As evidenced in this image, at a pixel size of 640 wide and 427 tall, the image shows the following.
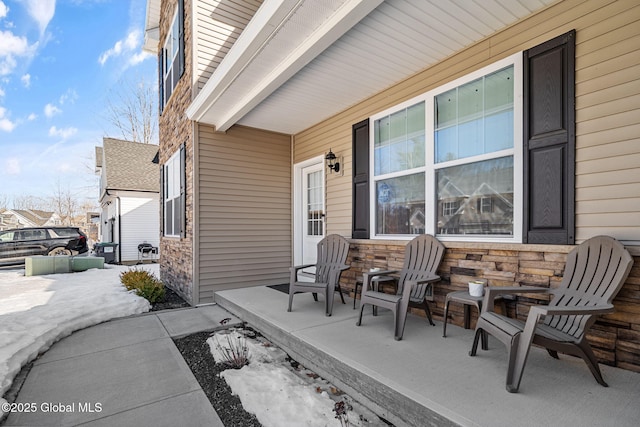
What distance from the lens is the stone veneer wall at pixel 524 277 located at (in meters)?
2.20

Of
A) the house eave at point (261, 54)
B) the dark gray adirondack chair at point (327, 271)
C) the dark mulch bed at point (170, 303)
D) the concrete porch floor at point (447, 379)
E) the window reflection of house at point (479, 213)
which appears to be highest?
the house eave at point (261, 54)

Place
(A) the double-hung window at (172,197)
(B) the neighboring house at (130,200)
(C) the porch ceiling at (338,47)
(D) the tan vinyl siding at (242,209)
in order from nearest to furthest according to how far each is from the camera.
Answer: (C) the porch ceiling at (338,47) → (D) the tan vinyl siding at (242,209) → (A) the double-hung window at (172,197) → (B) the neighboring house at (130,200)

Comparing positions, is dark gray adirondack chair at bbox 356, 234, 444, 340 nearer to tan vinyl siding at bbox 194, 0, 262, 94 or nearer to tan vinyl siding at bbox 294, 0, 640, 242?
tan vinyl siding at bbox 294, 0, 640, 242

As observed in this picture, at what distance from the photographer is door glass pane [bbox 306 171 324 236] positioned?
5576 millimetres

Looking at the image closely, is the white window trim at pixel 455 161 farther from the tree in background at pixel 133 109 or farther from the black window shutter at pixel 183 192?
the tree in background at pixel 133 109

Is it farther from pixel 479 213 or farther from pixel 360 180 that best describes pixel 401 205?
pixel 479 213

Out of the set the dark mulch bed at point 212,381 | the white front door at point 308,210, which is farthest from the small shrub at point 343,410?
the white front door at point 308,210

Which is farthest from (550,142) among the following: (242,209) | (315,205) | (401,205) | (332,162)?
(242,209)

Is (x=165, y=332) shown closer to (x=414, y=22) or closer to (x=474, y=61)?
(x=414, y=22)

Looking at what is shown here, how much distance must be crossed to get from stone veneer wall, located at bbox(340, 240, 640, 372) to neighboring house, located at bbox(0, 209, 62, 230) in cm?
3124

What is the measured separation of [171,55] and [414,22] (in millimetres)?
5658

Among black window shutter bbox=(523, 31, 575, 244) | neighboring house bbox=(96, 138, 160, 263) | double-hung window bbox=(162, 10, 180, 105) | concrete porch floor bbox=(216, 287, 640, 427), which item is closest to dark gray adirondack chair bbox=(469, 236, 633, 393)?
concrete porch floor bbox=(216, 287, 640, 427)

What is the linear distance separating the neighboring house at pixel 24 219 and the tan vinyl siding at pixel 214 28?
28.0m

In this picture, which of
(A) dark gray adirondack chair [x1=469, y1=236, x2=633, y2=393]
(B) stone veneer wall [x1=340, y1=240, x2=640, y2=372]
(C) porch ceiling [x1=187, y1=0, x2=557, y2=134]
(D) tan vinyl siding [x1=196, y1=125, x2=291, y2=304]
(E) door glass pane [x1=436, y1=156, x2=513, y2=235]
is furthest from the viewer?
(D) tan vinyl siding [x1=196, y1=125, x2=291, y2=304]
